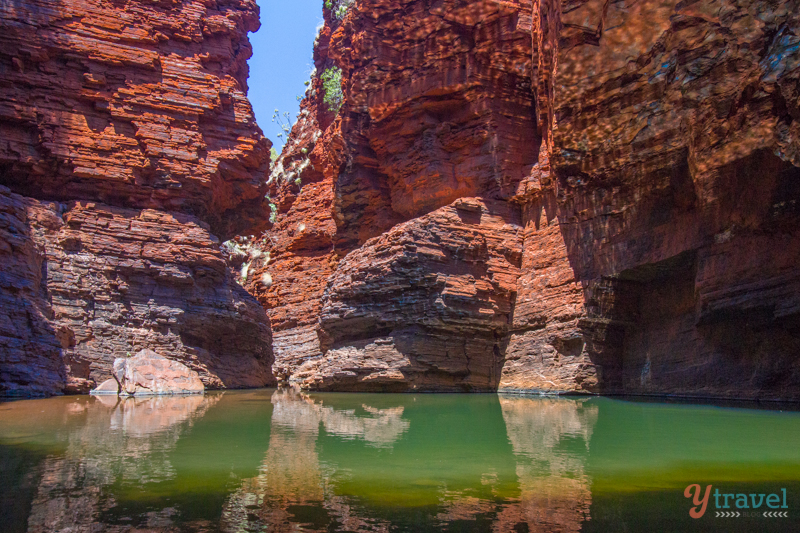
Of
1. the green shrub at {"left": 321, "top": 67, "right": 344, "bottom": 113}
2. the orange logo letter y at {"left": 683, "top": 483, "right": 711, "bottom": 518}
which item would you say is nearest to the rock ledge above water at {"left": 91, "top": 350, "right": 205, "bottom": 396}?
the orange logo letter y at {"left": 683, "top": 483, "right": 711, "bottom": 518}

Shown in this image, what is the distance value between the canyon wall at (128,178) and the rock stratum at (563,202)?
3692 millimetres

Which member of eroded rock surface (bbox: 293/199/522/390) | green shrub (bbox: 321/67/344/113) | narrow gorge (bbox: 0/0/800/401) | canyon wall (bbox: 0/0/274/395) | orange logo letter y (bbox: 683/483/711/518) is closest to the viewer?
orange logo letter y (bbox: 683/483/711/518)

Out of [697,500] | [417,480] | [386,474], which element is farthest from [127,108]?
[697,500]

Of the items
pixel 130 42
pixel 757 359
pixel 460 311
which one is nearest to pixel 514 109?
pixel 460 311

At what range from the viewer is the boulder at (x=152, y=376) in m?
11.7

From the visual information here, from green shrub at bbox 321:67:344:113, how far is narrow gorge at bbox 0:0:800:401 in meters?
3.48

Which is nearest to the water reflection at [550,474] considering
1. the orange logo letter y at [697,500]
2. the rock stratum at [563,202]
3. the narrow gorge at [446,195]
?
the orange logo letter y at [697,500]

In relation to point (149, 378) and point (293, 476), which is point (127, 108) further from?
point (293, 476)

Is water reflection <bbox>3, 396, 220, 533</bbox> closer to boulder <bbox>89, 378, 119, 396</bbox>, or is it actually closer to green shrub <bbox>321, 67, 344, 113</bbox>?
boulder <bbox>89, 378, 119, 396</bbox>

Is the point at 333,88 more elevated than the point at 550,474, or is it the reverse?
the point at 333,88

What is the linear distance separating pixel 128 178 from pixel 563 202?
36.9 ft

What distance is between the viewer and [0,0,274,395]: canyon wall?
13164 mm

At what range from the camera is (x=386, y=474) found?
3.40m

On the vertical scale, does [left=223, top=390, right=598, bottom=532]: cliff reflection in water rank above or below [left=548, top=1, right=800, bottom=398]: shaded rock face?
below
